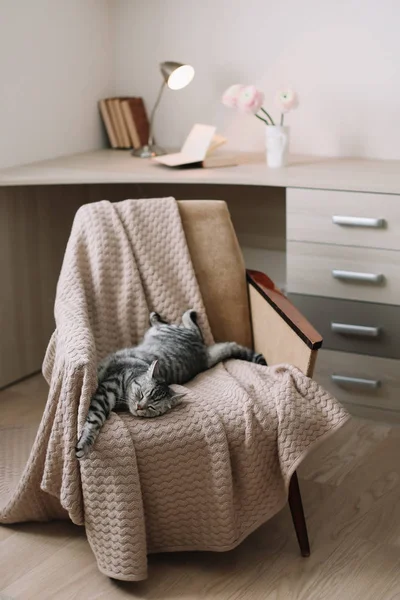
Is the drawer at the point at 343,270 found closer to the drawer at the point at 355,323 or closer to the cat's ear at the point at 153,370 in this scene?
the drawer at the point at 355,323

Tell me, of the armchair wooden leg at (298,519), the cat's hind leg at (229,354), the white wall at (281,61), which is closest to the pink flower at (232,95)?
the white wall at (281,61)

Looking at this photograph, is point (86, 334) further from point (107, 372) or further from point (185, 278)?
point (185, 278)

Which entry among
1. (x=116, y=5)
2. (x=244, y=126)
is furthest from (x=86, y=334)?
(x=116, y=5)

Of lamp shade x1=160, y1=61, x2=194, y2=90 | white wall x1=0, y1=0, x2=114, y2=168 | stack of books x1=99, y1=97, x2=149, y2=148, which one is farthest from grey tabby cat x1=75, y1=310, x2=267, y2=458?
stack of books x1=99, y1=97, x2=149, y2=148

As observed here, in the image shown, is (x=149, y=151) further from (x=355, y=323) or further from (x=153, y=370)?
(x=153, y=370)

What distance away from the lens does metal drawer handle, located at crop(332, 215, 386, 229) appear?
254 centimetres

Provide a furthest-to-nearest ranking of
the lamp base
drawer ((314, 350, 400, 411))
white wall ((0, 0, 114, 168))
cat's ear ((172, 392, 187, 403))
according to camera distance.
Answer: the lamp base → white wall ((0, 0, 114, 168)) → drawer ((314, 350, 400, 411)) → cat's ear ((172, 392, 187, 403))

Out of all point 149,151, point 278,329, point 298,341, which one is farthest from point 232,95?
point 298,341

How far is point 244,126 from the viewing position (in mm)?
3209

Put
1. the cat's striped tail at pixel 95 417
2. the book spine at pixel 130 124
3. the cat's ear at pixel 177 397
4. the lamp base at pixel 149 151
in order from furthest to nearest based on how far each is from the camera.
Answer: the book spine at pixel 130 124, the lamp base at pixel 149 151, the cat's ear at pixel 177 397, the cat's striped tail at pixel 95 417

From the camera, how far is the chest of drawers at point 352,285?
8.43 feet

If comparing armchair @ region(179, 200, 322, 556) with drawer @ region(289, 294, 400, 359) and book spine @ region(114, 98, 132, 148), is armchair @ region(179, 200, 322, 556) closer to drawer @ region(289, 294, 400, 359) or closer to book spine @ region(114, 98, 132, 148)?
drawer @ region(289, 294, 400, 359)

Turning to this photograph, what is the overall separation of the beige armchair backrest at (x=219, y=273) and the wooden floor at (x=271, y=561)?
51cm

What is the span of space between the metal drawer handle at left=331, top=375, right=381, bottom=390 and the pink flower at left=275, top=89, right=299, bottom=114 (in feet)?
3.05
